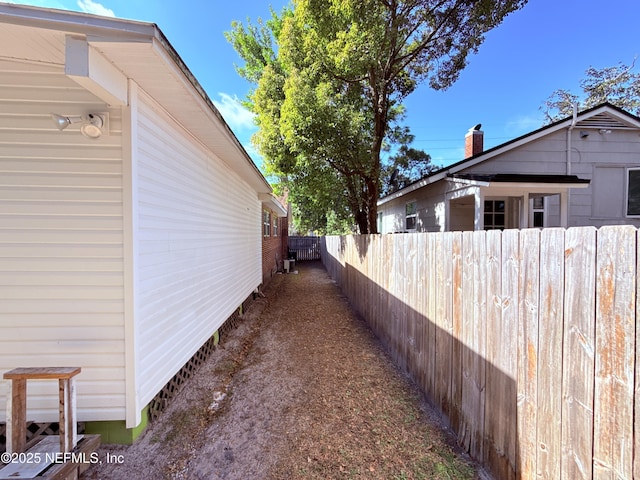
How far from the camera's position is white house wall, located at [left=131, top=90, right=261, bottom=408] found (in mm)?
2541

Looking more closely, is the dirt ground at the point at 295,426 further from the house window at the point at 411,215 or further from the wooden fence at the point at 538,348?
the house window at the point at 411,215

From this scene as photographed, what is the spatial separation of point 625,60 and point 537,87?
6962mm

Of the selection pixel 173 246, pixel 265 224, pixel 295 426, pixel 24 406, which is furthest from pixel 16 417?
pixel 265 224

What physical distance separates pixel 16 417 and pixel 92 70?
8.63 ft

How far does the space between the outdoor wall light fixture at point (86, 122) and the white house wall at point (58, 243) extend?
6 cm

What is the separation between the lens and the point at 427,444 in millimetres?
2465

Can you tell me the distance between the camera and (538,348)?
1.71m

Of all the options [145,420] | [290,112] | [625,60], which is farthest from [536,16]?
[625,60]

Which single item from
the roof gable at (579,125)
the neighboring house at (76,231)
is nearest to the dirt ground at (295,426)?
the neighboring house at (76,231)

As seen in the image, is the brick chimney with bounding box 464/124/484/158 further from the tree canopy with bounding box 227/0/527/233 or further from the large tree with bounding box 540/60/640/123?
the large tree with bounding box 540/60/640/123

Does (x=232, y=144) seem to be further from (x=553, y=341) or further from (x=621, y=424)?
(x=621, y=424)

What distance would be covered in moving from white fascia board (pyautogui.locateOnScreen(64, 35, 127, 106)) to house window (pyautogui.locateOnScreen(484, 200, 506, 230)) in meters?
9.51

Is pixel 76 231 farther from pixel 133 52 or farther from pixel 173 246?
pixel 133 52

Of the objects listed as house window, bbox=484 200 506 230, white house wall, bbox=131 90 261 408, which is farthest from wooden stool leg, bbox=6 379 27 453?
house window, bbox=484 200 506 230
